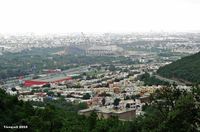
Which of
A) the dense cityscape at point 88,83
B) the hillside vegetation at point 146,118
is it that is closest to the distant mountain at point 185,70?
the dense cityscape at point 88,83

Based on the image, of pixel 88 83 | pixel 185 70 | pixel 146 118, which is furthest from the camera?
pixel 88 83

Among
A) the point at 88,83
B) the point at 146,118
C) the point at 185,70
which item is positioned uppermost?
the point at 146,118

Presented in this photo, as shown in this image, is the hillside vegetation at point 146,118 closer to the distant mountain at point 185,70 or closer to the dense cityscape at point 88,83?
the dense cityscape at point 88,83

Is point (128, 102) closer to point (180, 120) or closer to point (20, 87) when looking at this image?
point (20, 87)

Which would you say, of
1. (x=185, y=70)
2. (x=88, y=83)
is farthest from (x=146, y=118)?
(x=88, y=83)

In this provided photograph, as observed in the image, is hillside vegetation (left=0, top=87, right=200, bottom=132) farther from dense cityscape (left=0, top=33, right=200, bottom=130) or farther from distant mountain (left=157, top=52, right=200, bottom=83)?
distant mountain (left=157, top=52, right=200, bottom=83)

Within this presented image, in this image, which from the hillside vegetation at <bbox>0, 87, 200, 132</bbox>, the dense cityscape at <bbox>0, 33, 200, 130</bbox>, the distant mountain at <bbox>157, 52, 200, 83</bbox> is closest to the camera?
the hillside vegetation at <bbox>0, 87, 200, 132</bbox>

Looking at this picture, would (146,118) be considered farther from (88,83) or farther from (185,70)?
(88,83)

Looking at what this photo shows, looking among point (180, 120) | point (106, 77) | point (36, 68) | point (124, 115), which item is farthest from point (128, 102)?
point (36, 68)

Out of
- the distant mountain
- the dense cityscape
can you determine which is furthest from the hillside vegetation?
the distant mountain
